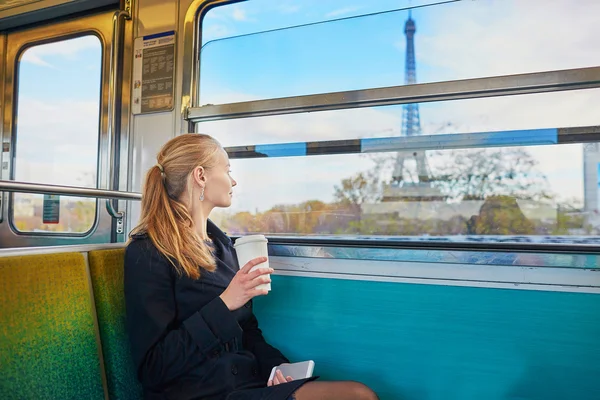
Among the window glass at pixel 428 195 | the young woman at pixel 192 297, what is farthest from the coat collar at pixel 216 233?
the window glass at pixel 428 195

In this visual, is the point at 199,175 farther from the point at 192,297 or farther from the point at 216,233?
the point at 192,297

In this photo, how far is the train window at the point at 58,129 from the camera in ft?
9.36

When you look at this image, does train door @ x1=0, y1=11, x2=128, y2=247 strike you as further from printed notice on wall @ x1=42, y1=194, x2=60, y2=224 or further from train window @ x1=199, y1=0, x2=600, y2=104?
train window @ x1=199, y1=0, x2=600, y2=104

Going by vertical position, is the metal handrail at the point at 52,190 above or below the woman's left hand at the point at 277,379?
above

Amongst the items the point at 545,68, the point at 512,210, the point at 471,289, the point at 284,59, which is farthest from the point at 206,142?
the point at 512,210

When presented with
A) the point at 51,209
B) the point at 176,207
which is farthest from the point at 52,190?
the point at 51,209

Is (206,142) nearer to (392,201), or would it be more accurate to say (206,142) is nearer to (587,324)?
(392,201)

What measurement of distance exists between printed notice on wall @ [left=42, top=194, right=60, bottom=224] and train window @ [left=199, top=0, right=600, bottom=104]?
4.14ft

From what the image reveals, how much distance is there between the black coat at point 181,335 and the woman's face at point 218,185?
0.94ft

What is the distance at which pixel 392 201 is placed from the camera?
8.98 feet

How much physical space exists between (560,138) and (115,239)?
218cm

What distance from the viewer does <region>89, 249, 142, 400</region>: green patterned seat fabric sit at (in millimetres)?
1641

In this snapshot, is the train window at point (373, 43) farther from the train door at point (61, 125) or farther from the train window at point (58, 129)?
the train window at point (58, 129)

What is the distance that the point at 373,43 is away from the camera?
7.12ft
